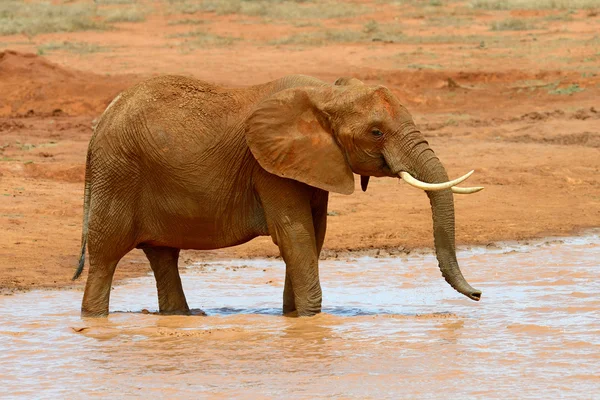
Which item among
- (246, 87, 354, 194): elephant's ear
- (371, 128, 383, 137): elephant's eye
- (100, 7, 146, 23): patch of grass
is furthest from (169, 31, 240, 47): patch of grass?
(371, 128, 383, 137): elephant's eye

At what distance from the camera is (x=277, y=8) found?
3597 cm

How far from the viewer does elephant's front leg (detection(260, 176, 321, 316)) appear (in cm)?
819

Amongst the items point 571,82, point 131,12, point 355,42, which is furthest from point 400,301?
point 131,12

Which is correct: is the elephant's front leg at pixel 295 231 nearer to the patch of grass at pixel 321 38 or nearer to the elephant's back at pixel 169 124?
the elephant's back at pixel 169 124

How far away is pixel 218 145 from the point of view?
838 centimetres

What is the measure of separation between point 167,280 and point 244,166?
1207mm

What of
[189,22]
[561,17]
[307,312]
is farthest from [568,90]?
[189,22]

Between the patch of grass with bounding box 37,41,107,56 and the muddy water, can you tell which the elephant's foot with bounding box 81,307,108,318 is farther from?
the patch of grass with bounding box 37,41,107,56

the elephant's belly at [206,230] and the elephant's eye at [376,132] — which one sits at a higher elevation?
the elephant's eye at [376,132]

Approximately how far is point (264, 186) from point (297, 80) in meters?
0.81

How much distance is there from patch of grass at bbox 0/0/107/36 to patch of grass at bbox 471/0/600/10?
37.3 ft

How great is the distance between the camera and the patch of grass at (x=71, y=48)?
2697 centimetres

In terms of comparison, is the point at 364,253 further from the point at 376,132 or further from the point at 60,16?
the point at 60,16

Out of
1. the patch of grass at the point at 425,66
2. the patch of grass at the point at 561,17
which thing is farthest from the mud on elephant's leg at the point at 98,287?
the patch of grass at the point at 561,17
